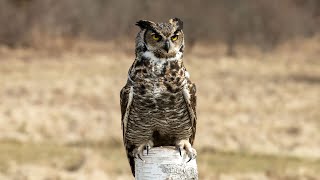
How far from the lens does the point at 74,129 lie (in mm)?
18219

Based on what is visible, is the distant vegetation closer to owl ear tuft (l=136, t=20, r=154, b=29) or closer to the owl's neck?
owl ear tuft (l=136, t=20, r=154, b=29)

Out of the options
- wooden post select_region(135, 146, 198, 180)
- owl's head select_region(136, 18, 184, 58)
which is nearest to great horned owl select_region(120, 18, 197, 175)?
owl's head select_region(136, 18, 184, 58)

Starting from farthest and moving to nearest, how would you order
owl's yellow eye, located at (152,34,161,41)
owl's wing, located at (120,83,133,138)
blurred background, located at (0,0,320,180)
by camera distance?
blurred background, located at (0,0,320,180), owl's wing, located at (120,83,133,138), owl's yellow eye, located at (152,34,161,41)

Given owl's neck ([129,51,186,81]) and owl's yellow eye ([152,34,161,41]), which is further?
owl's yellow eye ([152,34,161,41])

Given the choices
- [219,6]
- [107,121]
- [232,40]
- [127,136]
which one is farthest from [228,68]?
[127,136]

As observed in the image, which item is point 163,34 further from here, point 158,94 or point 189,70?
point 189,70

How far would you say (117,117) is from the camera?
20.9 meters

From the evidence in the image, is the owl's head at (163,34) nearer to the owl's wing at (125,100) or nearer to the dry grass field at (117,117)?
the owl's wing at (125,100)

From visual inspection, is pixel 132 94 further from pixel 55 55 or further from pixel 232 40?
pixel 232 40

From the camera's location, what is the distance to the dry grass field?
43.6 ft

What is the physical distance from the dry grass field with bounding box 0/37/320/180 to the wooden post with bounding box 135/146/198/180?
360 inches

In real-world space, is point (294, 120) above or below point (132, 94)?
below

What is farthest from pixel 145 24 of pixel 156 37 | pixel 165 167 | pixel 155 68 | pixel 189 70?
pixel 189 70

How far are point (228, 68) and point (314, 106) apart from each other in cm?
1622
